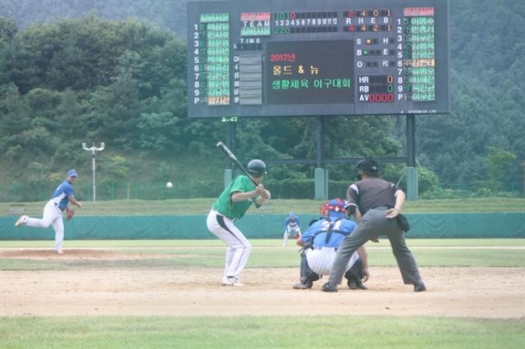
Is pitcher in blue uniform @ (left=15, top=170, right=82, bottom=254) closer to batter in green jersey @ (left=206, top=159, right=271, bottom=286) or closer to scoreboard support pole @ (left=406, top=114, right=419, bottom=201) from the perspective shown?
batter in green jersey @ (left=206, top=159, right=271, bottom=286)

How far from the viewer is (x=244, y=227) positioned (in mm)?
44438

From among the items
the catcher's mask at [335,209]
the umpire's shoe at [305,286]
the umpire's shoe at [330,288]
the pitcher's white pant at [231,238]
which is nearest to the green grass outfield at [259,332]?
the umpire's shoe at [330,288]

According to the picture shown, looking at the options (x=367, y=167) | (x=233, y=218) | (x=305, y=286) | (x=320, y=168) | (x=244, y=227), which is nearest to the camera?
(x=367, y=167)

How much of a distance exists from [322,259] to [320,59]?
93.4 ft

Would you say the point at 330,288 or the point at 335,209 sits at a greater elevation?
the point at 335,209

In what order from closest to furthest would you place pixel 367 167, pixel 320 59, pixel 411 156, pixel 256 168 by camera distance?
pixel 367 167 < pixel 256 168 < pixel 320 59 < pixel 411 156

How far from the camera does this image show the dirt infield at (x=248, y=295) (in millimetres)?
11383

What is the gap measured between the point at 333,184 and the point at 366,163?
4574 centimetres

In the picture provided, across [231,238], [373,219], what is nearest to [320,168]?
[231,238]

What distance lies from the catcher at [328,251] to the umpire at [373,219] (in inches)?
22.6

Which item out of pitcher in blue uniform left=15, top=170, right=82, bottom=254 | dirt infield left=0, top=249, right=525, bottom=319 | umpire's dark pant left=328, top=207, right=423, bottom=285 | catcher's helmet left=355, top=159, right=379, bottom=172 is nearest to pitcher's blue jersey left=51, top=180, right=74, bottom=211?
pitcher in blue uniform left=15, top=170, right=82, bottom=254

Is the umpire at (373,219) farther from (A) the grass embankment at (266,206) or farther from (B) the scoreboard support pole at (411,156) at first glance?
(A) the grass embankment at (266,206)

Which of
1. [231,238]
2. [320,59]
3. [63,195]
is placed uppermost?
[320,59]

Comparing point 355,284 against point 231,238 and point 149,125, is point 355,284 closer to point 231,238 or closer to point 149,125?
point 231,238
